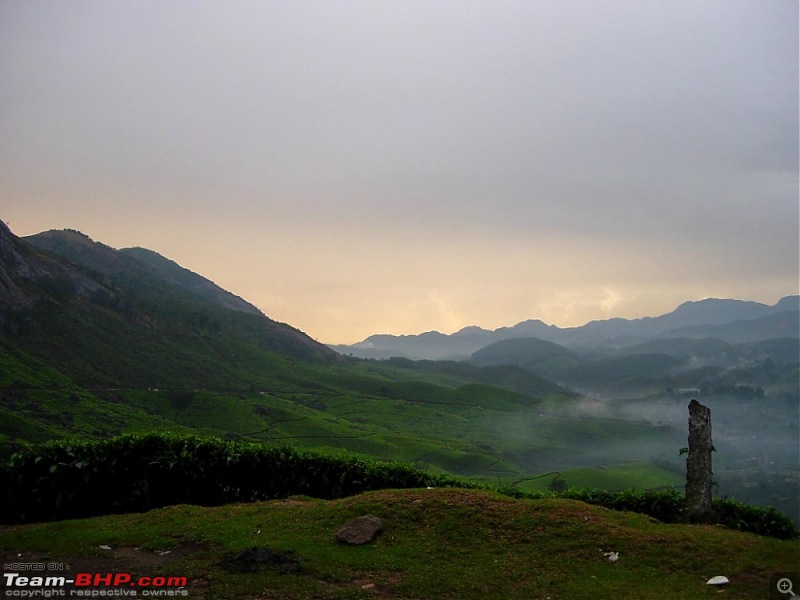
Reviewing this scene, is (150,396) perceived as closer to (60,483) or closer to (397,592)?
(60,483)

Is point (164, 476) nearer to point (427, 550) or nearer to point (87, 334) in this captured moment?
point (427, 550)

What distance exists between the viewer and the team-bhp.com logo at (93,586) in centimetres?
1238

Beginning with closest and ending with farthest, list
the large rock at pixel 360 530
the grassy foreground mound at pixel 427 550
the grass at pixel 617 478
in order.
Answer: the grassy foreground mound at pixel 427 550, the large rock at pixel 360 530, the grass at pixel 617 478

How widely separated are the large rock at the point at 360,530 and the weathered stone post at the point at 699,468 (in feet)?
31.2

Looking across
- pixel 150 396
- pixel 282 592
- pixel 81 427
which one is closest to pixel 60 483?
pixel 282 592

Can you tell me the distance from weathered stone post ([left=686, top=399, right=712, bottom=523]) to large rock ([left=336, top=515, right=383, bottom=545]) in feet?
31.2

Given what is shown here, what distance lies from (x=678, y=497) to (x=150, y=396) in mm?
136063

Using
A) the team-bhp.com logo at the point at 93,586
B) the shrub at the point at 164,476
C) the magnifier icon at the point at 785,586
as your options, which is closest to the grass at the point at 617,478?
the shrub at the point at 164,476

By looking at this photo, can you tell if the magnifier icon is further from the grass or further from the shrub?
the grass

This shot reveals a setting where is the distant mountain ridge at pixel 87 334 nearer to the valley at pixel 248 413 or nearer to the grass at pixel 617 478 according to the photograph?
the valley at pixel 248 413

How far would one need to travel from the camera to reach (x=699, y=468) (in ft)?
63.3

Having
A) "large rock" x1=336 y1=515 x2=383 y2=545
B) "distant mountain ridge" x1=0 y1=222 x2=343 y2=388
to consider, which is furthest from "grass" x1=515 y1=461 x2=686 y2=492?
"distant mountain ridge" x1=0 y1=222 x2=343 y2=388

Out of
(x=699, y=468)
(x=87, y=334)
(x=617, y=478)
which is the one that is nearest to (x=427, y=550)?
(x=699, y=468)

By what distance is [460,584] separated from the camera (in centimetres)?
1353
